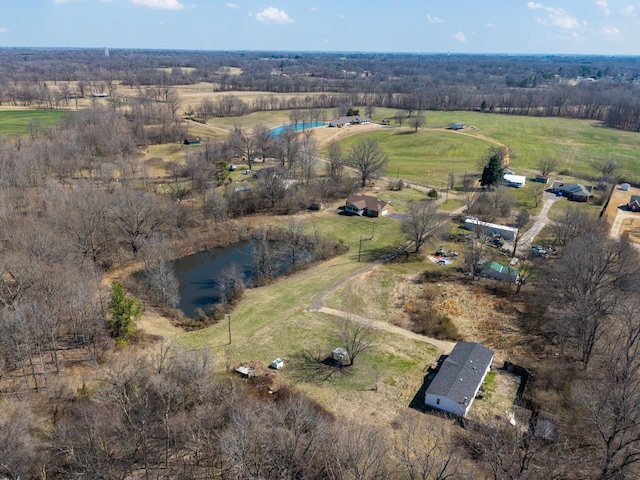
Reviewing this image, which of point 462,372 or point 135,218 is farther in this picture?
point 135,218

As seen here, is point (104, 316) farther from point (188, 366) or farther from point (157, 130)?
point (157, 130)

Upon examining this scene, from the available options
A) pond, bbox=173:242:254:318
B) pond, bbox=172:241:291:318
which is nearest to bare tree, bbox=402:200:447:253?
pond, bbox=172:241:291:318

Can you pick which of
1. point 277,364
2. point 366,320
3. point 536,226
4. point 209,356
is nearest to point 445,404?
point 366,320

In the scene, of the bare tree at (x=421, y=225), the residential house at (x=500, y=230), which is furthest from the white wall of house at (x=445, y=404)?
the residential house at (x=500, y=230)

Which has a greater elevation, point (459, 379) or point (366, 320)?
point (459, 379)

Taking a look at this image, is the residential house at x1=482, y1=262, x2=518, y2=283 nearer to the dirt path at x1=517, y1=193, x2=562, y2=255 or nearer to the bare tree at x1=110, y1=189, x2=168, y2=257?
the dirt path at x1=517, y1=193, x2=562, y2=255

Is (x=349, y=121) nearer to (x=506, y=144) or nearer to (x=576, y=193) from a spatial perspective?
(x=506, y=144)
